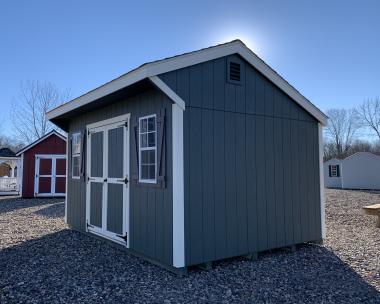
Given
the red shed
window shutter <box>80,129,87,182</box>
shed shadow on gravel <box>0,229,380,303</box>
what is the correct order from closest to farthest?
shed shadow on gravel <box>0,229,380,303</box> → window shutter <box>80,129,87,182</box> → the red shed

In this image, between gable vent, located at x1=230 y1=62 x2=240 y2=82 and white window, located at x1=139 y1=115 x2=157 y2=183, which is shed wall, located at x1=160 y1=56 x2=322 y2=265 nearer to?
gable vent, located at x1=230 y1=62 x2=240 y2=82

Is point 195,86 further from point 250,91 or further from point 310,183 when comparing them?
point 310,183

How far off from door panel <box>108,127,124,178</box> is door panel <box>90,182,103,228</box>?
0.59 m

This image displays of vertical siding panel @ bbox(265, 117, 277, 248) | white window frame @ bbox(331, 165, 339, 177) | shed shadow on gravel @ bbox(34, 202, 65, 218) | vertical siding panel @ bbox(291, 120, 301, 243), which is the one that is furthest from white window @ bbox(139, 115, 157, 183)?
white window frame @ bbox(331, 165, 339, 177)

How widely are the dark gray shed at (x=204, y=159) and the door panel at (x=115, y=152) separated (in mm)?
34

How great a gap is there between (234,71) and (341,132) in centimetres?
4414

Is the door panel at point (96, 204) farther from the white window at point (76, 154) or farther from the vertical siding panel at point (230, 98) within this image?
the vertical siding panel at point (230, 98)

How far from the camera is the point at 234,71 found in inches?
208

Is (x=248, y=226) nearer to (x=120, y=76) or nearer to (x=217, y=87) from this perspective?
(x=217, y=87)

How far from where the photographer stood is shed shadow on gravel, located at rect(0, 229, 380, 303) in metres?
3.75

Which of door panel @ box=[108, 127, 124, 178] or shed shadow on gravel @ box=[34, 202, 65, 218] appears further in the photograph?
shed shadow on gravel @ box=[34, 202, 65, 218]

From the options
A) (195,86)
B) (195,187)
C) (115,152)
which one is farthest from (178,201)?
(115,152)

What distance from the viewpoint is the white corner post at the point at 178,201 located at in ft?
14.5

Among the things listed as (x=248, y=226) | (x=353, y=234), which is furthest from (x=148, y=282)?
(x=353, y=234)
